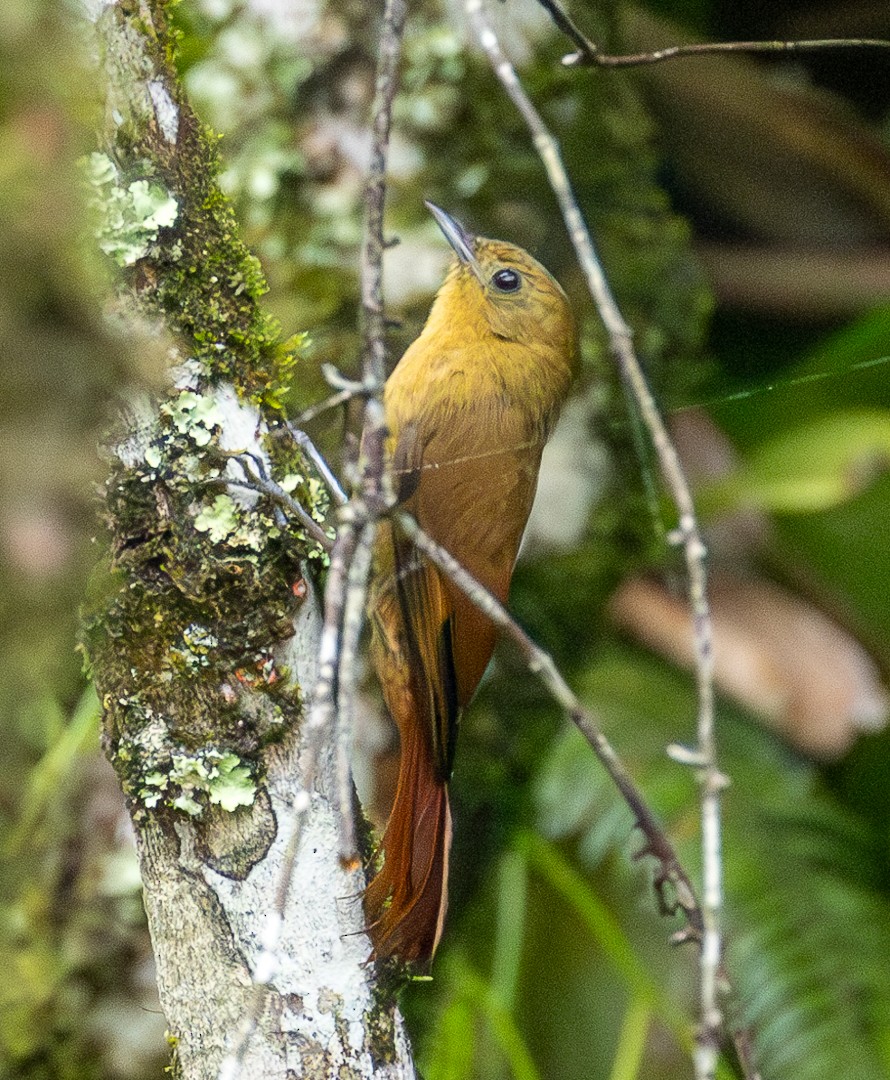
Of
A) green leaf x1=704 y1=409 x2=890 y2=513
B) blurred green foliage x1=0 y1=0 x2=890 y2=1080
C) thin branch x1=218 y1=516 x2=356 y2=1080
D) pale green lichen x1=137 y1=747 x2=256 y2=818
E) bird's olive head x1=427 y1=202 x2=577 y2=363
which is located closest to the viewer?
thin branch x1=218 y1=516 x2=356 y2=1080

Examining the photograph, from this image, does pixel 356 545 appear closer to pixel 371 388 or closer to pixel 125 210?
pixel 371 388

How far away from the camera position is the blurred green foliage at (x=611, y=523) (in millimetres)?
1506

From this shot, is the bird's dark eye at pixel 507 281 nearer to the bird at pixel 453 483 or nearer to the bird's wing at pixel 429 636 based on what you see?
the bird at pixel 453 483

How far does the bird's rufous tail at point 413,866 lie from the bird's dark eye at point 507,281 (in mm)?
411

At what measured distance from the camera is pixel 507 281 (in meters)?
1.16

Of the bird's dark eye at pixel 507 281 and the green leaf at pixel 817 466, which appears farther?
the green leaf at pixel 817 466

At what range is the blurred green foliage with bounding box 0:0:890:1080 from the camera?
1.51 m

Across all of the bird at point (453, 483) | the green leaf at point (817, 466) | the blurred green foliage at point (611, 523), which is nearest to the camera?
the bird at point (453, 483)

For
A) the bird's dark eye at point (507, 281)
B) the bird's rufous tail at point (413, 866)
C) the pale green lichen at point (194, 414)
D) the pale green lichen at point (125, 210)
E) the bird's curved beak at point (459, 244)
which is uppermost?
the bird's curved beak at point (459, 244)

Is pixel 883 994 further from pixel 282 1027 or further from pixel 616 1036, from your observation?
pixel 282 1027

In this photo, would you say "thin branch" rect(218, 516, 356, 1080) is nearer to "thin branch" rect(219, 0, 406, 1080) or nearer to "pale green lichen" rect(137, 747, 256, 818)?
"thin branch" rect(219, 0, 406, 1080)

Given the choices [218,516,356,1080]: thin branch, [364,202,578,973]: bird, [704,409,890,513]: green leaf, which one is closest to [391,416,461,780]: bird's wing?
[364,202,578,973]: bird

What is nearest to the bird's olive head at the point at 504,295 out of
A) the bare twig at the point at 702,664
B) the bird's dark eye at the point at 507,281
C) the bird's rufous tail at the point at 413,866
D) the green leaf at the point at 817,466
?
the bird's dark eye at the point at 507,281

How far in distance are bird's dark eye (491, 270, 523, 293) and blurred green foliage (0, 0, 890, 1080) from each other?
51mm
